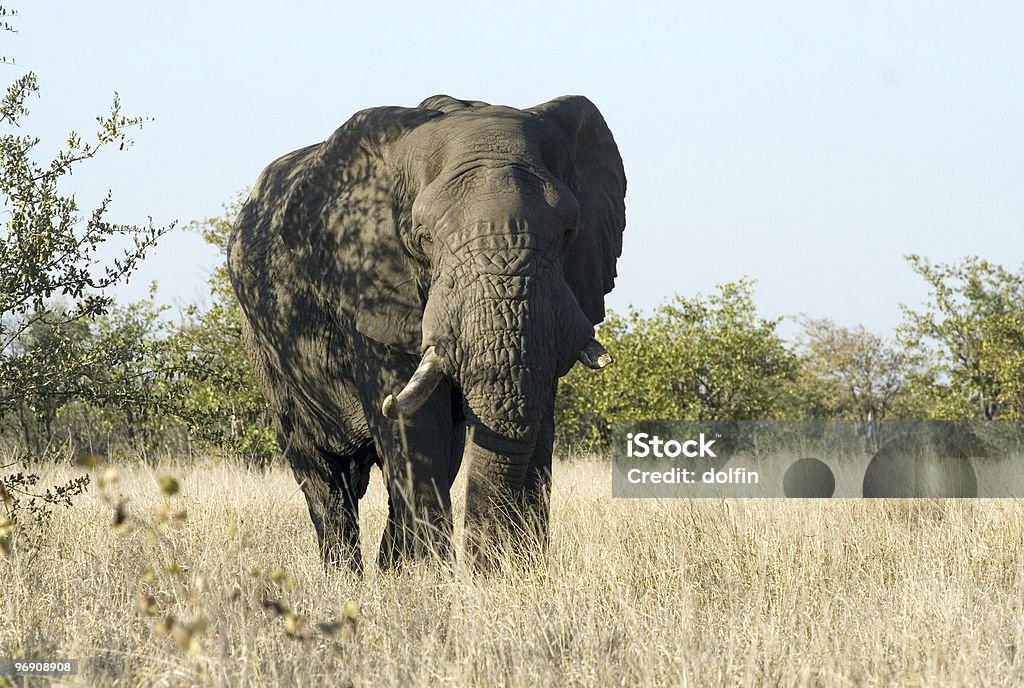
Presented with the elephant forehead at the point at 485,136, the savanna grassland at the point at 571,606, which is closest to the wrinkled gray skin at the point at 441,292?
the elephant forehead at the point at 485,136

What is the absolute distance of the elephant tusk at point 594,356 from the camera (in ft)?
23.7

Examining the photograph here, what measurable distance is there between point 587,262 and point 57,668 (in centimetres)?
408

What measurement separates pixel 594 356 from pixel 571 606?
142 cm

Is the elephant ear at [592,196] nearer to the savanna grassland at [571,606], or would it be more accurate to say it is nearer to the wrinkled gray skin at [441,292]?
the wrinkled gray skin at [441,292]

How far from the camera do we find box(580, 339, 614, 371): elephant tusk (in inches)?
284

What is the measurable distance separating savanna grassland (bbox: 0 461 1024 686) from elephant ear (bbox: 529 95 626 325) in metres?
1.54

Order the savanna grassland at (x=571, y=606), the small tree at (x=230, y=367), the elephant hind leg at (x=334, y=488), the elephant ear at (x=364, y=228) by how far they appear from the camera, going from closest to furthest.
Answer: the savanna grassland at (x=571, y=606)
the elephant ear at (x=364, y=228)
the elephant hind leg at (x=334, y=488)
the small tree at (x=230, y=367)

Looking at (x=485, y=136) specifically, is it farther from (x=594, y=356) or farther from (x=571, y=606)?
(x=571, y=606)

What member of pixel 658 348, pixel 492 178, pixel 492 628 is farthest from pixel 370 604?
pixel 658 348

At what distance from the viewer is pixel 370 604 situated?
258 inches

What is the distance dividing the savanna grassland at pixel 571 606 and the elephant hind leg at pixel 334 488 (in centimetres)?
30

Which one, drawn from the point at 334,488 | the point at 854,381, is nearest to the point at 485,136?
the point at 334,488

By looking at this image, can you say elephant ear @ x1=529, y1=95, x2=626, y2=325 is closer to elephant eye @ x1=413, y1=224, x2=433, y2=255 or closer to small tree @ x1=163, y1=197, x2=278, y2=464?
elephant eye @ x1=413, y1=224, x2=433, y2=255

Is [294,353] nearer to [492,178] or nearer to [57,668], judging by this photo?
[492,178]
